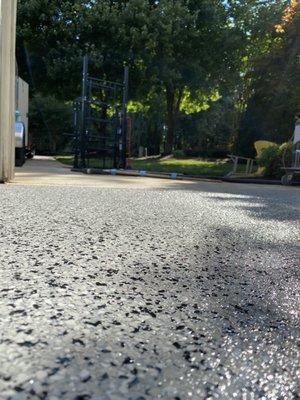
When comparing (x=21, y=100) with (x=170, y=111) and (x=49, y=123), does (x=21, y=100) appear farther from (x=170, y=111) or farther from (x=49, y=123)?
(x=49, y=123)

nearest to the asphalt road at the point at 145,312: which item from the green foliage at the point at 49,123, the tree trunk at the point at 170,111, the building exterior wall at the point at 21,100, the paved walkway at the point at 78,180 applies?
the paved walkway at the point at 78,180

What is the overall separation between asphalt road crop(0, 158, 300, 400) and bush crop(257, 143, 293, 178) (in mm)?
8001

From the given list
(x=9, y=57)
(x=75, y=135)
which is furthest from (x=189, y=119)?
(x=9, y=57)

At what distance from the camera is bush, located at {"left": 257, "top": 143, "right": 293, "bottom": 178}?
31.9 feet

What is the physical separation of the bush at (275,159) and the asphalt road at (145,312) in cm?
800

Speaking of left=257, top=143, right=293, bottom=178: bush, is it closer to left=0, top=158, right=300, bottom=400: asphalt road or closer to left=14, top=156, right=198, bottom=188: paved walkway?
left=14, top=156, right=198, bottom=188: paved walkway

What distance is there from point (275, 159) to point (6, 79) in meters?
7.08

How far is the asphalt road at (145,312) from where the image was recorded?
0.72 metres

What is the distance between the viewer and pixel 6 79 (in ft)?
13.3

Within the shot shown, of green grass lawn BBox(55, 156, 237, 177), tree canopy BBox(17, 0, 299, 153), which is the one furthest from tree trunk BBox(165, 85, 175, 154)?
green grass lawn BBox(55, 156, 237, 177)

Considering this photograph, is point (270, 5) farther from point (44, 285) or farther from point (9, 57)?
point (44, 285)

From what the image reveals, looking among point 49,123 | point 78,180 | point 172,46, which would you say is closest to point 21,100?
point 78,180

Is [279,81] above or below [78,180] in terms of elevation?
above

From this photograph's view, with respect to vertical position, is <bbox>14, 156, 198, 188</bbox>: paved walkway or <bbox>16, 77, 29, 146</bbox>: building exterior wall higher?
<bbox>16, 77, 29, 146</bbox>: building exterior wall
